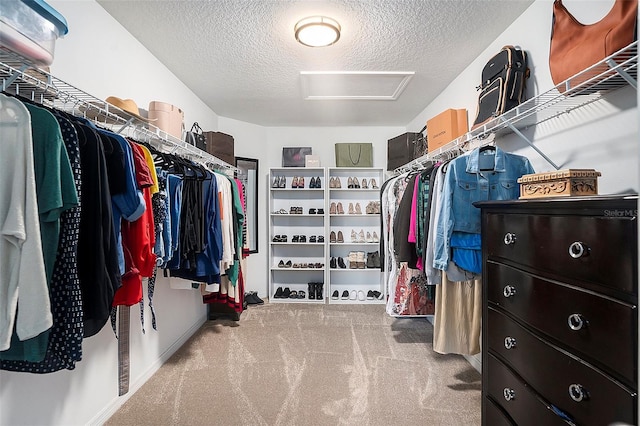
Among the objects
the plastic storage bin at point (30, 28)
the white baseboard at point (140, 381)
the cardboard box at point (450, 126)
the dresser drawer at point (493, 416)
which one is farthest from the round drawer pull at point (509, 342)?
the white baseboard at point (140, 381)

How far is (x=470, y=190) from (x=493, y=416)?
1082 mm

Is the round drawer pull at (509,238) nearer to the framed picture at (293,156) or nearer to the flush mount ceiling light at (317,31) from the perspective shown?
the flush mount ceiling light at (317,31)

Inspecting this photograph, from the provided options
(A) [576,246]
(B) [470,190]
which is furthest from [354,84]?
(A) [576,246]

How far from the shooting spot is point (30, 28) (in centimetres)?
99

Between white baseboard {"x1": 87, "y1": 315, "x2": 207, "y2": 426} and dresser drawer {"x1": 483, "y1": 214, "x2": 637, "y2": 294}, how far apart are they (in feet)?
7.23

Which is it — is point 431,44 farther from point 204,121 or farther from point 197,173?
point 204,121

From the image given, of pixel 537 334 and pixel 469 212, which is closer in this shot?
pixel 537 334

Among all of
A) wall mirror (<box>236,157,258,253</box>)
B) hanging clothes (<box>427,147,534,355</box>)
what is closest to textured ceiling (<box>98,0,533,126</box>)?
hanging clothes (<box>427,147,534,355</box>)

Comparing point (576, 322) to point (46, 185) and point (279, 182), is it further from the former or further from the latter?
point (279, 182)

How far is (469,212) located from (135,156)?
A: 67.4 inches

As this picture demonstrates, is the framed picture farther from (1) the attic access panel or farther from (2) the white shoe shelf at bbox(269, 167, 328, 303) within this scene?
(1) the attic access panel

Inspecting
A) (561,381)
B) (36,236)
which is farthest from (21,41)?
(561,381)

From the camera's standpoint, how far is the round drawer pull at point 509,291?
44.9 inches

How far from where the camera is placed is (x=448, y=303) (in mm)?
2014
